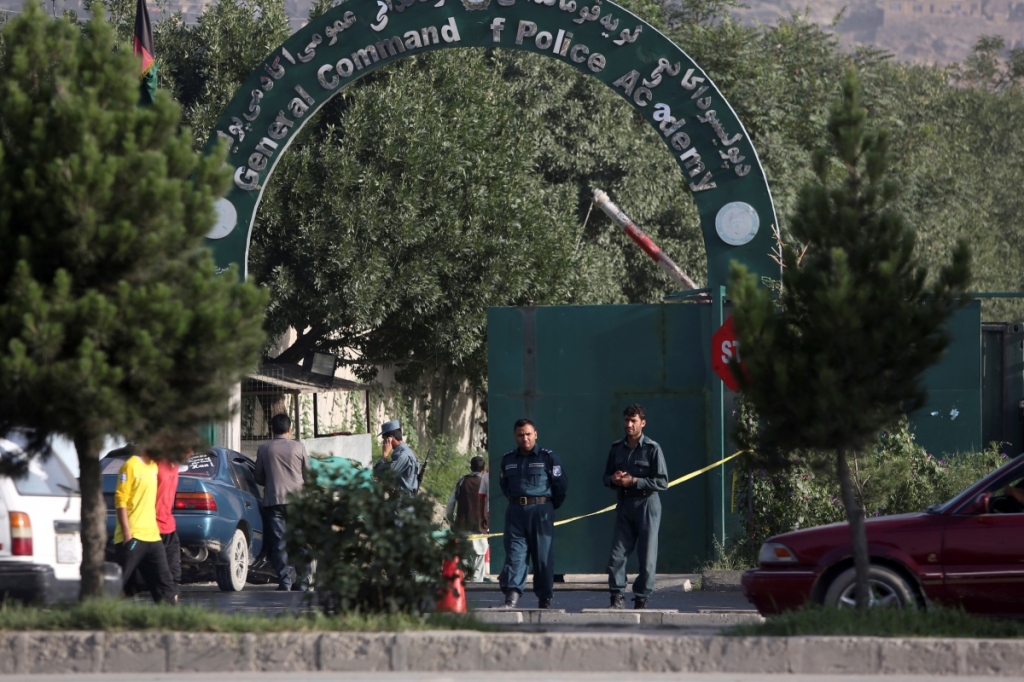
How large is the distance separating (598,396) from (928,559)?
5.14m

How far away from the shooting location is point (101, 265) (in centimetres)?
789

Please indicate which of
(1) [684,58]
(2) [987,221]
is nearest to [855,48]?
(2) [987,221]

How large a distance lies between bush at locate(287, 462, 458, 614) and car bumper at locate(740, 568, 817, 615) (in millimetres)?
2470

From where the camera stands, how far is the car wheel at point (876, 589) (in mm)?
9055

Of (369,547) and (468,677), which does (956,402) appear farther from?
(468,677)

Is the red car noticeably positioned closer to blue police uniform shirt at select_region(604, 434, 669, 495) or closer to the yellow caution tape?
blue police uniform shirt at select_region(604, 434, 669, 495)

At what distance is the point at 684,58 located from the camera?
46.3 ft

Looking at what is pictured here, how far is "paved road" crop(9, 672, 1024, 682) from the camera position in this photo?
288 inches

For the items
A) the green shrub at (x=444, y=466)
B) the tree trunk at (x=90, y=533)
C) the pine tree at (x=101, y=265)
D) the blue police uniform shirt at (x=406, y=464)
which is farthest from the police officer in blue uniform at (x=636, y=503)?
the green shrub at (x=444, y=466)

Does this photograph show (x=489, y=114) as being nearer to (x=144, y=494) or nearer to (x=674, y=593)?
(x=674, y=593)

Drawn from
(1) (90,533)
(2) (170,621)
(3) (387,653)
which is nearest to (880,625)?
(3) (387,653)

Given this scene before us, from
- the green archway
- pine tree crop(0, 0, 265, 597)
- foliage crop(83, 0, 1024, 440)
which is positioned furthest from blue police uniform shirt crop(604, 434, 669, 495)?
foliage crop(83, 0, 1024, 440)

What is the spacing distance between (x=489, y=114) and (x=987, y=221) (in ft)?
90.4

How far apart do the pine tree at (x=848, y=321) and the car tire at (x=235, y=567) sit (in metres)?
6.48
